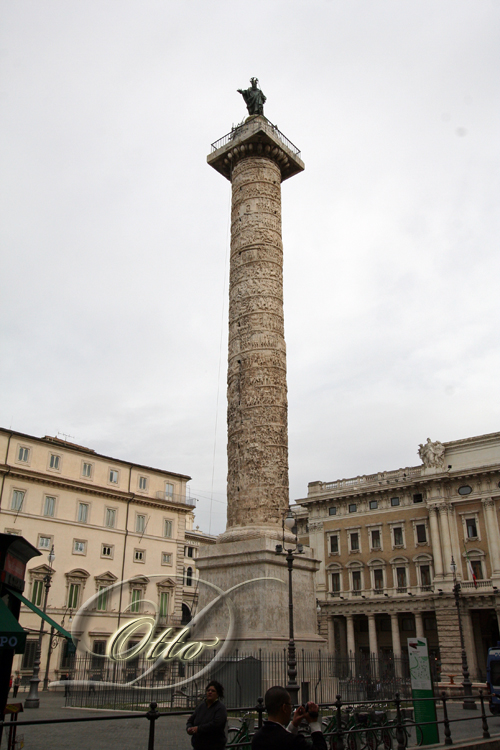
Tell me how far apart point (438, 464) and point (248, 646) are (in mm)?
27028

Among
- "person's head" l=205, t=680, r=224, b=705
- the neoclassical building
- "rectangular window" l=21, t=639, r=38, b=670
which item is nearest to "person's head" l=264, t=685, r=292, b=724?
"person's head" l=205, t=680, r=224, b=705

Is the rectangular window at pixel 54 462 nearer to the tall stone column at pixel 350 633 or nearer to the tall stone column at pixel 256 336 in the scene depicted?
the tall stone column at pixel 256 336

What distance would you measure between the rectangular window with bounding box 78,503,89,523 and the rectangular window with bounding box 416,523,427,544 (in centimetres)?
2003

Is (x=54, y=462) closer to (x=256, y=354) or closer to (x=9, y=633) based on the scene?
(x=256, y=354)

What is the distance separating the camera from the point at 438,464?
3797cm

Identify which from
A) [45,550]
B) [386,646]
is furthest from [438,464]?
[45,550]

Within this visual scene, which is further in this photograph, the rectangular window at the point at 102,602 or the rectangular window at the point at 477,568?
the rectangular window at the point at 477,568

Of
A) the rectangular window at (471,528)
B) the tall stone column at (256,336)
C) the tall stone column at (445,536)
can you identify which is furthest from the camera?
the tall stone column at (445,536)

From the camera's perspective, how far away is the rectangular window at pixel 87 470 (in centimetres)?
3353

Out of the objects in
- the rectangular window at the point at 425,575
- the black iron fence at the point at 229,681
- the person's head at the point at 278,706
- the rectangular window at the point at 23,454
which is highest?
the rectangular window at the point at 23,454

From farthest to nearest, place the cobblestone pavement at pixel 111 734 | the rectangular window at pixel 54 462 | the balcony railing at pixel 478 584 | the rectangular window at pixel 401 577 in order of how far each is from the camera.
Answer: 1. the rectangular window at pixel 401 577
2. the balcony railing at pixel 478 584
3. the rectangular window at pixel 54 462
4. the cobblestone pavement at pixel 111 734

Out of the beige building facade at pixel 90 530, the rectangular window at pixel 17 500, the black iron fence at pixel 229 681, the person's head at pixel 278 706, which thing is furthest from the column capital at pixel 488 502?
the person's head at pixel 278 706

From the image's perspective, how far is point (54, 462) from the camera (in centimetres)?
3209

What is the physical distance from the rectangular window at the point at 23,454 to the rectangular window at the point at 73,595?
6.68 meters
